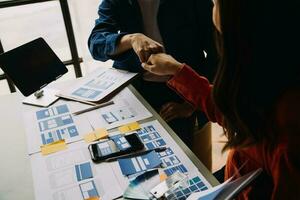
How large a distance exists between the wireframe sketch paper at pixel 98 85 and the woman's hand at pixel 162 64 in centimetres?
23

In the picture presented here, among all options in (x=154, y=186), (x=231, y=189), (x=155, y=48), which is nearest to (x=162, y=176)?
(x=154, y=186)

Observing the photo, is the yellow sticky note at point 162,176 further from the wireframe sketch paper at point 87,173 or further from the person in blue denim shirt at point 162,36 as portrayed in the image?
the person in blue denim shirt at point 162,36

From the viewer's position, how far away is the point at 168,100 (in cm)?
162

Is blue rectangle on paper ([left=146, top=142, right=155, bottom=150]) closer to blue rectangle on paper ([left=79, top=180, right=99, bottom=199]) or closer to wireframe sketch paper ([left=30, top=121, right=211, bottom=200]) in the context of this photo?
wireframe sketch paper ([left=30, top=121, right=211, bottom=200])

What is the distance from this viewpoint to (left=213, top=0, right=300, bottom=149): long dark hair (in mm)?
681

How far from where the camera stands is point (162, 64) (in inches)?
48.3

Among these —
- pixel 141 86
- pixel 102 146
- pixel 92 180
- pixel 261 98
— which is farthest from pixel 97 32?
pixel 261 98

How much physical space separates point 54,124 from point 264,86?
0.85m

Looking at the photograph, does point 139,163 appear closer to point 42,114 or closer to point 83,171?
point 83,171

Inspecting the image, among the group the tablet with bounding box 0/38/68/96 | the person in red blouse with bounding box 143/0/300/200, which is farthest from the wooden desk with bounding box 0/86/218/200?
the person in red blouse with bounding box 143/0/300/200

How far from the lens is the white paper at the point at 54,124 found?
48.1 inches

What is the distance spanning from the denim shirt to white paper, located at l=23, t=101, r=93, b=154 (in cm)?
30

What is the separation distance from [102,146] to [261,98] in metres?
0.58

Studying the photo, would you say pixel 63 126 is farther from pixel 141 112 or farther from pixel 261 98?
pixel 261 98
